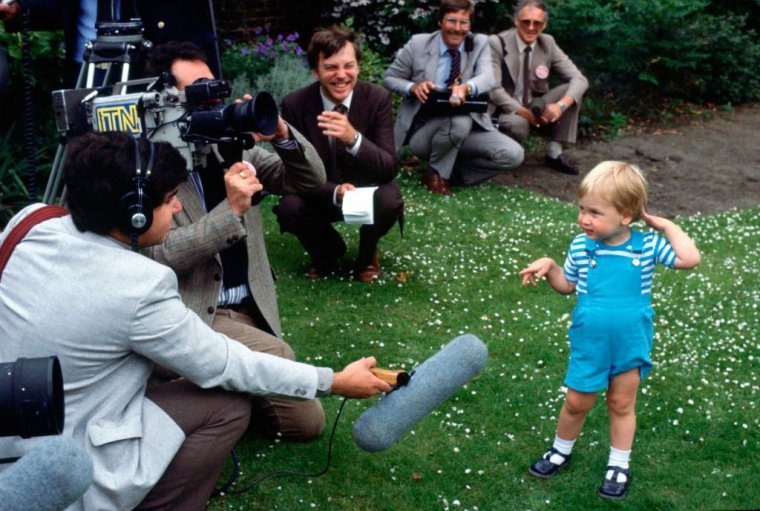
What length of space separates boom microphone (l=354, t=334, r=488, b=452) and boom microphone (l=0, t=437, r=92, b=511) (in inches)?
62.7

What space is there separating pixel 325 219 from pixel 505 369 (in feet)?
5.60

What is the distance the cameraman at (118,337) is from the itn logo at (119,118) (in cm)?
49

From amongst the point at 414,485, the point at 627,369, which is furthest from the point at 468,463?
the point at 627,369

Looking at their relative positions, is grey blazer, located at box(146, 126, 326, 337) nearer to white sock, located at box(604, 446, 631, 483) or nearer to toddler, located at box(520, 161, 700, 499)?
toddler, located at box(520, 161, 700, 499)

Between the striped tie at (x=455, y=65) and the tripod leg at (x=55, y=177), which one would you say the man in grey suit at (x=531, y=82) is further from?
the tripod leg at (x=55, y=177)

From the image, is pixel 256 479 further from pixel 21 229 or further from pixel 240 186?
pixel 21 229

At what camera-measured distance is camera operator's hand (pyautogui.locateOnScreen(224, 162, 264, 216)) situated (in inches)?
153

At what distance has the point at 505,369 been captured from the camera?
5.22 meters

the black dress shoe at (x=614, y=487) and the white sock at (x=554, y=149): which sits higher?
the black dress shoe at (x=614, y=487)

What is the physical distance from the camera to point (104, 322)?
3035 millimetres

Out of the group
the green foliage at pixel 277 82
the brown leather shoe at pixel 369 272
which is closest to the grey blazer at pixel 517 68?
the green foliage at pixel 277 82

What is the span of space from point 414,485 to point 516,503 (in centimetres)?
43

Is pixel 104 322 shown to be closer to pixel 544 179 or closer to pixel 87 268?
pixel 87 268

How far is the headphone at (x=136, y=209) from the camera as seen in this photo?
3107 mm
